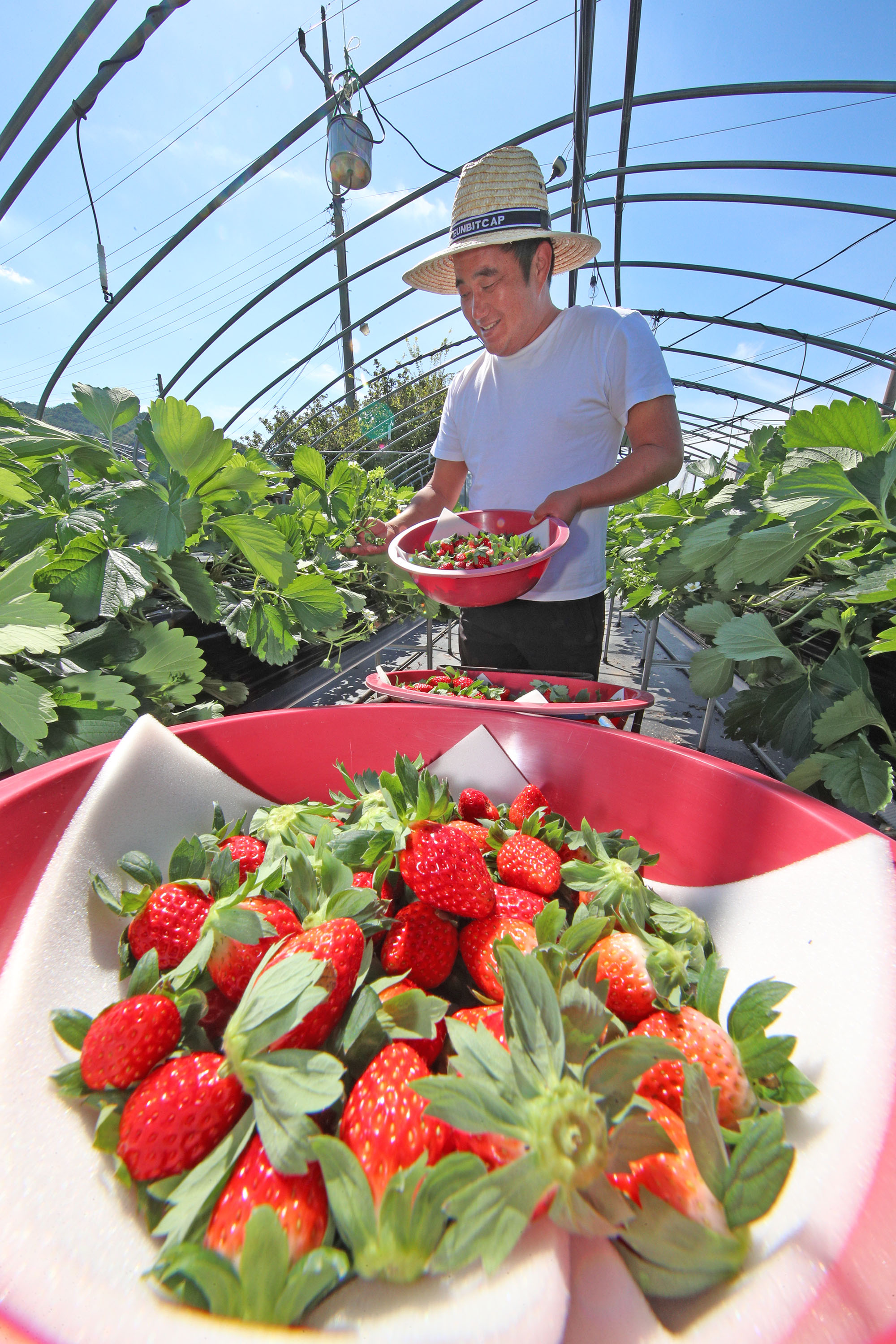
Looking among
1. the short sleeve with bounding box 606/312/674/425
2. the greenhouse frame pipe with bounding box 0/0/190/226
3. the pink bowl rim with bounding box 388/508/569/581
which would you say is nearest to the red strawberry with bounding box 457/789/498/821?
the pink bowl rim with bounding box 388/508/569/581

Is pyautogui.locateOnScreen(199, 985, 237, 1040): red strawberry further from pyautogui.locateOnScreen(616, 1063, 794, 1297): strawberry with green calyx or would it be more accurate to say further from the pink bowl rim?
the pink bowl rim

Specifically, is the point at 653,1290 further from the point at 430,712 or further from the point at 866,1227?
the point at 430,712

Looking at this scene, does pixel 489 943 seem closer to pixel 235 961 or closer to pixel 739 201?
pixel 235 961

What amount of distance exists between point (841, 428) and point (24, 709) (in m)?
0.99

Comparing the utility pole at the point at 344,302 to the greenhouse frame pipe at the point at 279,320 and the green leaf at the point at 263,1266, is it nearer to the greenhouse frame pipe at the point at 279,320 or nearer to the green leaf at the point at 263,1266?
the greenhouse frame pipe at the point at 279,320

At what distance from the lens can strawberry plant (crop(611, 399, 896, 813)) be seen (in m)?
0.75

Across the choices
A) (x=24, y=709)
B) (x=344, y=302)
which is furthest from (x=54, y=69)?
(x=344, y=302)

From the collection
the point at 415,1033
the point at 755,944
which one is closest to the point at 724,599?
the point at 755,944

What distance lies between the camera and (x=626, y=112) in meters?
3.74

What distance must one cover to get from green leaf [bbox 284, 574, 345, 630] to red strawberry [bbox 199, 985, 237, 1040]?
81cm

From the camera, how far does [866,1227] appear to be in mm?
228

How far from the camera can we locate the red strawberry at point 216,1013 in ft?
1.30

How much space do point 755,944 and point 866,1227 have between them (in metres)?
0.20

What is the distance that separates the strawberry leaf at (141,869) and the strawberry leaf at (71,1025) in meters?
0.11
